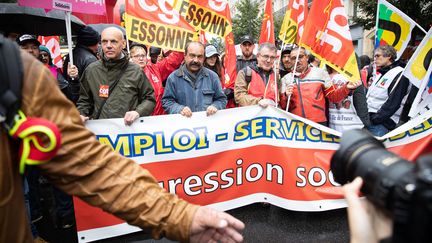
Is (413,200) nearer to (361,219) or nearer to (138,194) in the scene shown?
(361,219)

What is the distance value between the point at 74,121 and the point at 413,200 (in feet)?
3.49

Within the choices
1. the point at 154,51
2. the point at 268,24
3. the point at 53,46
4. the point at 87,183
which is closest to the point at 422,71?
the point at 268,24

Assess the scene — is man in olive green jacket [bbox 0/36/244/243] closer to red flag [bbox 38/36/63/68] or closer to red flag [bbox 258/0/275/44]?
red flag [bbox 258/0/275/44]

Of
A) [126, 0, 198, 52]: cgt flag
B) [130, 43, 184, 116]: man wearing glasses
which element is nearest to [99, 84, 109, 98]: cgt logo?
[126, 0, 198, 52]: cgt flag

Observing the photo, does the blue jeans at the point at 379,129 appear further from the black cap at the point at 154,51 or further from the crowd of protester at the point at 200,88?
the black cap at the point at 154,51

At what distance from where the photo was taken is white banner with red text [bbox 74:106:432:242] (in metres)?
3.67

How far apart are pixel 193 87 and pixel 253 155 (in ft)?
3.87

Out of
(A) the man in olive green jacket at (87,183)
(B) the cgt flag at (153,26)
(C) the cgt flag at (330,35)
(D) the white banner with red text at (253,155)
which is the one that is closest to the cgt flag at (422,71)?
(D) the white banner with red text at (253,155)

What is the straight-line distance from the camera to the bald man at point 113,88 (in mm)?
3918

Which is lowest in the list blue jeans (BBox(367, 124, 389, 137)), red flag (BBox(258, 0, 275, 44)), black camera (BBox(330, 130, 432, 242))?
blue jeans (BBox(367, 124, 389, 137))

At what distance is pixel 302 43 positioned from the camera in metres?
4.39

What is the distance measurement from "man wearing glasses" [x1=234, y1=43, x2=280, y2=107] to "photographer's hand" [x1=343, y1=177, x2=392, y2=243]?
11.1 feet

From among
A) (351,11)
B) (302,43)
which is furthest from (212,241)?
(351,11)

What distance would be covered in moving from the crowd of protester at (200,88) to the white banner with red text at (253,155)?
22 cm
